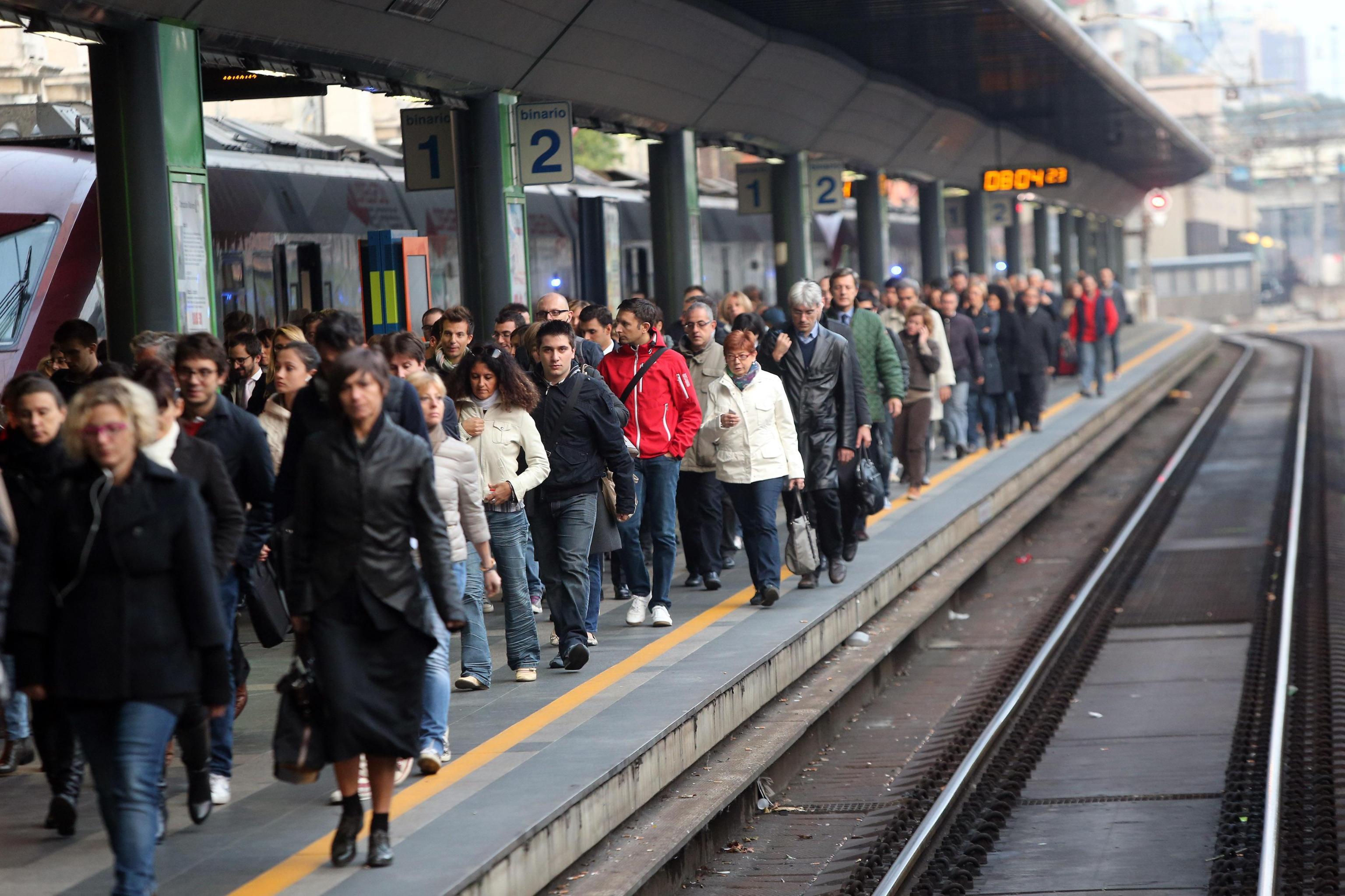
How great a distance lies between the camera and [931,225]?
30.1 m

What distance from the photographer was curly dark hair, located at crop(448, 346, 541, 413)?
25.6 ft

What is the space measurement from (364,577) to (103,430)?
98 cm

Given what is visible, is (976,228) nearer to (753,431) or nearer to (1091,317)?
(1091,317)

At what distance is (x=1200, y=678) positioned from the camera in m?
11.1

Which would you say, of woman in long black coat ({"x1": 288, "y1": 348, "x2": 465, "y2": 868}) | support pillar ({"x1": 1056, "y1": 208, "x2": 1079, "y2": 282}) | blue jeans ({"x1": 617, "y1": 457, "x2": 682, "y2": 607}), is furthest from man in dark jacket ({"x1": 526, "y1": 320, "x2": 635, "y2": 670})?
support pillar ({"x1": 1056, "y1": 208, "x2": 1079, "y2": 282})

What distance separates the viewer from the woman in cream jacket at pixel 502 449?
7.84 m

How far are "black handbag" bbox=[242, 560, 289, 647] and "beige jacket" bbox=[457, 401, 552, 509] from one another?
113 centimetres

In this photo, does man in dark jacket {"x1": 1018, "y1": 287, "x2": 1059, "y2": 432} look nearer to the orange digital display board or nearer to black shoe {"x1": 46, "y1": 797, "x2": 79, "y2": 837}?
the orange digital display board

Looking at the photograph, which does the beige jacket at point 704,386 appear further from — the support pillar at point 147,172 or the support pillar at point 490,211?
the support pillar at point 490,211

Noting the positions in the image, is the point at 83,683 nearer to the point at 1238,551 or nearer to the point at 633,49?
the point at 633,49

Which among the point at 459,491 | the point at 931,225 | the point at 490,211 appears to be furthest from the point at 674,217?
the point at 931,225

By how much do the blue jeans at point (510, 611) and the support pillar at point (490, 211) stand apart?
5783 millimetres

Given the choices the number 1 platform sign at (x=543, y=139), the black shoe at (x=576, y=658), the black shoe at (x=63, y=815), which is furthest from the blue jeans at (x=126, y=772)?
the number 1 platform sign at (x=543, y=139)

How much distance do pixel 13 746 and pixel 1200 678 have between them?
23.0 feet
